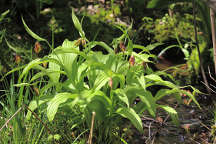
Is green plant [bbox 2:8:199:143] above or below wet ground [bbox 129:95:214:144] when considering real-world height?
above

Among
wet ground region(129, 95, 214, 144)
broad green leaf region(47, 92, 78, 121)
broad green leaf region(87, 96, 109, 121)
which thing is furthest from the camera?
wet ground region(129, 95, 214, 144)

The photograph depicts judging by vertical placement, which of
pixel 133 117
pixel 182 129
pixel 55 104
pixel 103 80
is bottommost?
pixel 182 129


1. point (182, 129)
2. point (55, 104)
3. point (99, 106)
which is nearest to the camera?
point (55, 104)

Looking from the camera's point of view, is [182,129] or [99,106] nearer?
[99,106]

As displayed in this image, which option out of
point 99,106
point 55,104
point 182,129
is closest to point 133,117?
point 99,106

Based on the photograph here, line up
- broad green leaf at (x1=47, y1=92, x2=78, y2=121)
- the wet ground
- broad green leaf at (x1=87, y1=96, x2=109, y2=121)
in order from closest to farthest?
1. broad green leaf at (x1=47, y1=92, x2=78, y2=121)
2. broad green leaf at (x1=87, y1=96, x2=109, y2=121)
3. the wet ground

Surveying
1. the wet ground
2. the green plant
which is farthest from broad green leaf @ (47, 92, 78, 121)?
the wet ground

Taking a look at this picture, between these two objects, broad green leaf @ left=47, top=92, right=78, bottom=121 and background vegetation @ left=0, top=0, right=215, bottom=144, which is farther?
background vegetation @ left=0, top=0, right=215, bottom=144

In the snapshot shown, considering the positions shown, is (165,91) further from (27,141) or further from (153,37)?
(153,37)

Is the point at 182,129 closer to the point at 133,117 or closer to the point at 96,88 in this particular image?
the point at 133,117

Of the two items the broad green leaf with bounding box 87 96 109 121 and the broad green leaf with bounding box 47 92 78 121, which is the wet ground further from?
the broad green leaf with bounding box 47 92 78 121

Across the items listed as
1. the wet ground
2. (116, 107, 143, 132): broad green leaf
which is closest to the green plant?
(116, 107, 143, 132): broad green leaf

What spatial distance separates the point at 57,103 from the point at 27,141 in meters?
0.37

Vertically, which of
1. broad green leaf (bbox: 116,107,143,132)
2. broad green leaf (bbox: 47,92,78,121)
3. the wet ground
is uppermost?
broad green leaf (bbox: 47,92,78,121)
